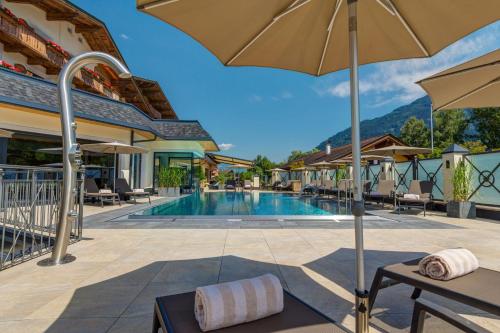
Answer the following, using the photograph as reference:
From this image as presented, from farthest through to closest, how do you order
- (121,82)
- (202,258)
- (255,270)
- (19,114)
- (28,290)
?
(121,82) → (19,114) → (202,258) → (255,270) → (28,290)

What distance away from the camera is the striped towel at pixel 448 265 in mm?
2207

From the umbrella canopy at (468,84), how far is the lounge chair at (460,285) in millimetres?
1918

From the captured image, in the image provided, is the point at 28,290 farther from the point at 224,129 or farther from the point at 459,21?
the point at 224,129

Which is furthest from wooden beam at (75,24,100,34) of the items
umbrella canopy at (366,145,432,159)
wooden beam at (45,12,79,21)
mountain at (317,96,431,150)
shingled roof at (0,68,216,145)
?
mountain at (317,96,431,150)

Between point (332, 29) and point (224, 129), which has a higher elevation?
point (224, 129)

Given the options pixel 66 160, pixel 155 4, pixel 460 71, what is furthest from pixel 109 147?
pixel 460 71

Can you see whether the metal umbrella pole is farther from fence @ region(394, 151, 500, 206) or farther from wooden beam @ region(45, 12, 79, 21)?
wooden beam @ region(45, 12, 79, 21)

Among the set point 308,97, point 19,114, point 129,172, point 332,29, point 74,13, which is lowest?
point 129,172

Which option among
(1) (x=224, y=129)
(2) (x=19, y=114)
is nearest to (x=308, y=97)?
(1) (x=224, y=129)

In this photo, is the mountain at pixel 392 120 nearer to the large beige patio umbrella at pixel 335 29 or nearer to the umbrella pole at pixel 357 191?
the large beige patio umbrella at pixel 335 29

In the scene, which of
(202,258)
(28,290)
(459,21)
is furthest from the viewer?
(202,258)

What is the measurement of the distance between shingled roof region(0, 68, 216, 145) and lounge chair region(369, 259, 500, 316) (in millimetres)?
10056

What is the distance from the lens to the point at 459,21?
2.37 meters

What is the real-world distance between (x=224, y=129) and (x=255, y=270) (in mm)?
47213
